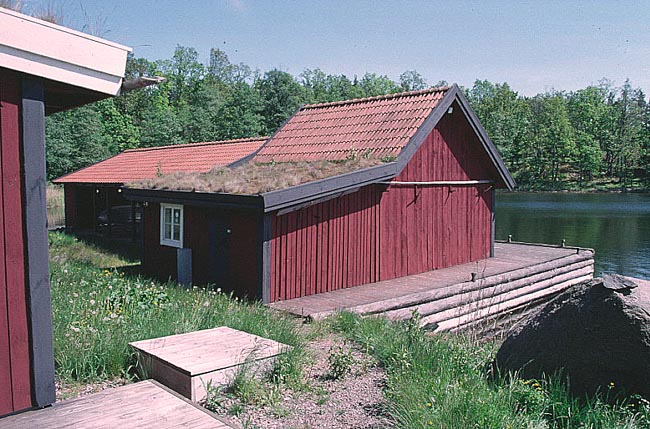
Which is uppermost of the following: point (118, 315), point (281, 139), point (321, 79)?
point (321, 79)

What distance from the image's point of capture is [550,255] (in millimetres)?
16359

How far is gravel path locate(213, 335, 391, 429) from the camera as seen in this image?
4605mm

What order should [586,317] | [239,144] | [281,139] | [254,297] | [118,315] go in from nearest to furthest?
[586,317], [118,315], [254,297], [281,139], [239,144]

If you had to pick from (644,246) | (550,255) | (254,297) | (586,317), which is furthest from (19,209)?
(644,246)

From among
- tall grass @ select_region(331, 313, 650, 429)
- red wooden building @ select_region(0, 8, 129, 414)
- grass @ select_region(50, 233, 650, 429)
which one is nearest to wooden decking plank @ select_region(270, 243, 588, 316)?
grass @ select_region(50, 233, 650, 429)

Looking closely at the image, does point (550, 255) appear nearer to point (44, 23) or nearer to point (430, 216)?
point (430, 216)

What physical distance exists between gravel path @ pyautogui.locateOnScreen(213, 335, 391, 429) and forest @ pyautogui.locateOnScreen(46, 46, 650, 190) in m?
39.1

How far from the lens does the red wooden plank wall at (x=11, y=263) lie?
409 cm

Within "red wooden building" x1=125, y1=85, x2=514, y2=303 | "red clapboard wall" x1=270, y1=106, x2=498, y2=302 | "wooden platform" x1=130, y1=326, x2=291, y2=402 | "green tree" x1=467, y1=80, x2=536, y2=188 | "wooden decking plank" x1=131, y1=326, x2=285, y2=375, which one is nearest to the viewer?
"wooden platform" x1=130, y1=326, x2=291, y2=402

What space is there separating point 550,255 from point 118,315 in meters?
12.9

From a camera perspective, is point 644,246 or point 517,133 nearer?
point 644,246

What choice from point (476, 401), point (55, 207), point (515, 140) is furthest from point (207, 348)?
point (515, 140)

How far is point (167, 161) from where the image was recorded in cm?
2089

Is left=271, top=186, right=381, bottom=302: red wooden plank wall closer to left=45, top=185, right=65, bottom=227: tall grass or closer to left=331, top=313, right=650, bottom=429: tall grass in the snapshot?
left=331, top=313, right=650, bottom=429: tall grass
